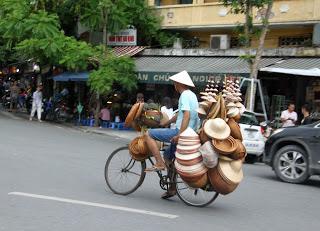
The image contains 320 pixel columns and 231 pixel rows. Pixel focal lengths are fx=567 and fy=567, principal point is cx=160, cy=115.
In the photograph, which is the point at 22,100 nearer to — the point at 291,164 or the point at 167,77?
the point at 167,77

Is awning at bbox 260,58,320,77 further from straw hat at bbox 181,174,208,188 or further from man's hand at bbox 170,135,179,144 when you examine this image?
straw hat at bbox 181,174,208,188

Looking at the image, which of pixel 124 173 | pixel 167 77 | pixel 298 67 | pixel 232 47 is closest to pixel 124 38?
pixel 167 77

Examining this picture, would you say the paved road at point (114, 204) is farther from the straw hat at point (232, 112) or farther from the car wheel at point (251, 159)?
the car wheel at point (251, 159)

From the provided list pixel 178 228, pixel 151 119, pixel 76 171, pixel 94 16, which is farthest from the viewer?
pixel 94 16

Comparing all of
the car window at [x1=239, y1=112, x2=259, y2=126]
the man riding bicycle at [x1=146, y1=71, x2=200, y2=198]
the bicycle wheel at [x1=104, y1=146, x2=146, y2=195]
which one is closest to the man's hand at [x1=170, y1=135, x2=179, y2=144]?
the man riding bicycle at [x1=146, y1=71, x2=200, y2=198]

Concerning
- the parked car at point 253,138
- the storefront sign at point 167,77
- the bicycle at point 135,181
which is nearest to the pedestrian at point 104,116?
the storefront sign at point 167,77

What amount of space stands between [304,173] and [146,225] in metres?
5.09

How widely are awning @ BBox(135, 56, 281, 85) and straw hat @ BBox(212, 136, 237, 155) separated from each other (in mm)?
11975

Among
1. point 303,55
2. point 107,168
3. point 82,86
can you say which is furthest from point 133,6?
point 107,168

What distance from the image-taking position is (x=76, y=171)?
10.1 meters

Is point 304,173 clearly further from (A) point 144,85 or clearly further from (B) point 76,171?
(A) point 144,85

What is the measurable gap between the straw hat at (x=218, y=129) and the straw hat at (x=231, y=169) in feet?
1.08

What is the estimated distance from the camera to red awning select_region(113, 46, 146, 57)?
78.2ft

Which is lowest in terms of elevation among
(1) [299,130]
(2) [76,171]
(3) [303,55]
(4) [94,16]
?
(2) [76,171]
